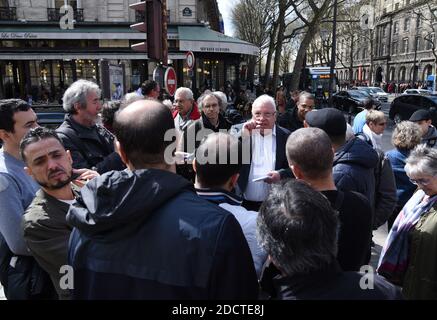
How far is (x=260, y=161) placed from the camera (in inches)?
140

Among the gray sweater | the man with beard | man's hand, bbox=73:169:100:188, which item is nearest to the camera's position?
the man with beard

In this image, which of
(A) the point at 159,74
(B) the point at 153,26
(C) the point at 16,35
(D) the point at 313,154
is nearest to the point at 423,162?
(D) the point at 313,154

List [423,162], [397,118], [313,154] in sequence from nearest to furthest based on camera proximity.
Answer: [313,154] → [423,162] → [397,118]

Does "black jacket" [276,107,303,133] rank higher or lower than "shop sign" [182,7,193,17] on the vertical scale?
lower

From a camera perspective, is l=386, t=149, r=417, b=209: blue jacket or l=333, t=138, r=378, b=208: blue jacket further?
l=386, t=149, r=417, b=209: blue jacket

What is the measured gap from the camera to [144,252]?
53.7 inches

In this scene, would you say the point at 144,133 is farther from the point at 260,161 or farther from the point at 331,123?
the point at 260,161

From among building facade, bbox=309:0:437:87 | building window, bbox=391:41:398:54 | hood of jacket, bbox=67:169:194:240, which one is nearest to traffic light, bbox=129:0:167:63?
hood of jacket, bbox=67:169:194:240

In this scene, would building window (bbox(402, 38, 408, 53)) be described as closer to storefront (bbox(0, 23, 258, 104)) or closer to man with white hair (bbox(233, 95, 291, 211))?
storefront (bbox(0, 23, 258, 104))

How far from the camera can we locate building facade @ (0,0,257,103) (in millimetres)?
20062

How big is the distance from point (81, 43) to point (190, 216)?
883 inches

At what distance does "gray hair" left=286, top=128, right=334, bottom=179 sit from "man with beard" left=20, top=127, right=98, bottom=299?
1.30m

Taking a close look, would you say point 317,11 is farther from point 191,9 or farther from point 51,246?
→ point 51,246

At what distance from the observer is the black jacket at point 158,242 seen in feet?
4.30
